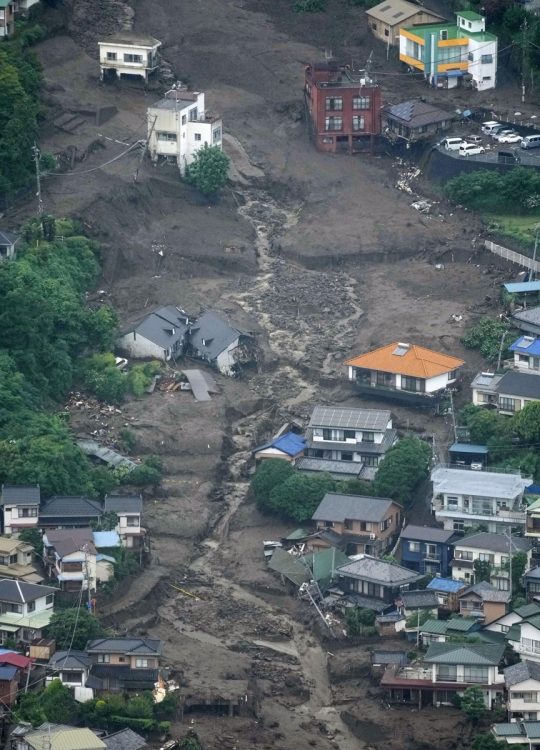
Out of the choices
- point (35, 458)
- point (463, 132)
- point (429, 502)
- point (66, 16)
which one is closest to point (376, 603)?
point (429, 502)

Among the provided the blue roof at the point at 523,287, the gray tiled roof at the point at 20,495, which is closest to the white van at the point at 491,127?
the blue roof at the point at 523,287

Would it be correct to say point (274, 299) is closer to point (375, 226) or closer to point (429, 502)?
point (375, 226)

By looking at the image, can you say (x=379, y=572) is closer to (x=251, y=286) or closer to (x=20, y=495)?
(x=20, y=495)

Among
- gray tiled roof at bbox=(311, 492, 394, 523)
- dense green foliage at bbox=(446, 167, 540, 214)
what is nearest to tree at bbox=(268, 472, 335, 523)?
gray tiled roof at bbox=(311, 492, 394, 523)

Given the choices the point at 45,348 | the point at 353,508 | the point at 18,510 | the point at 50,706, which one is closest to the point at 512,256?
the point at 353,508

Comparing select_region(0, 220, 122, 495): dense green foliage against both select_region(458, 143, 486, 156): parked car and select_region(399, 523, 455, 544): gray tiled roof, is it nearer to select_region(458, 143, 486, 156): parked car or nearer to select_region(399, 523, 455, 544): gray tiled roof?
select_region(399, 523, 455, 544): gray tiled roof

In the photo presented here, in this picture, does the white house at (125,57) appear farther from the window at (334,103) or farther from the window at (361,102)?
the window at (361,102)

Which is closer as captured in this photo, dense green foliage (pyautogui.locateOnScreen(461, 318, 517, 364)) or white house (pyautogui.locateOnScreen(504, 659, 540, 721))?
white house (pyautogui.locateOnScreen(504, 659, 540, 721))
